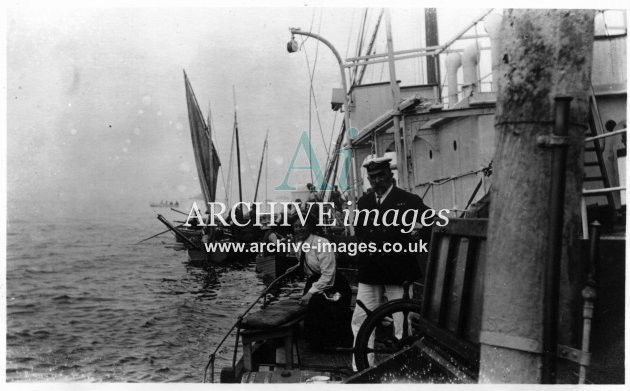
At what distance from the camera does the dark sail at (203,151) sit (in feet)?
77.6

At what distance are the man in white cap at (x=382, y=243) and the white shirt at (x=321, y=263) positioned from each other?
1.27 feet

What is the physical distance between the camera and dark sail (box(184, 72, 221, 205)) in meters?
23.7

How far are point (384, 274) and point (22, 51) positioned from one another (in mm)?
3655

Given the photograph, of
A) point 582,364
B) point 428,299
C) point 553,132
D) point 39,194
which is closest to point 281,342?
point 428,299

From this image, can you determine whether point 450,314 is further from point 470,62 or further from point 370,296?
point 470,62

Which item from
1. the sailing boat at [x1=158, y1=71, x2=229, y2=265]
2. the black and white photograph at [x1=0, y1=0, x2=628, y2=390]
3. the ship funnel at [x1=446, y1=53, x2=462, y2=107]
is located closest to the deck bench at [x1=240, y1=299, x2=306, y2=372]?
the black and white photograph at [x1=0, y1=0, x2=628, y2=390]

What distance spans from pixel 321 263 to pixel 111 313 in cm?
913

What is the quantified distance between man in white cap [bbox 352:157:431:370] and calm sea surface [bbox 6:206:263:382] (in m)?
2.74

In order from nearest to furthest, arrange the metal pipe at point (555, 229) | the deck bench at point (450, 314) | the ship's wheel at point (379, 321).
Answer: the metal pipe at point (555, 229) → the deck bench at point (450, 314) → the ship's wheel at point (379, 321)

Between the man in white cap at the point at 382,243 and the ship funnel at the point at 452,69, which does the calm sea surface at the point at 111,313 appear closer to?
the man in white cap at the point at 382,243

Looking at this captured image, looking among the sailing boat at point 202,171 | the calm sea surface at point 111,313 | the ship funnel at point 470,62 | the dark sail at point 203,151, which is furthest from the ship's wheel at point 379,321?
the dark sail at point 203,151

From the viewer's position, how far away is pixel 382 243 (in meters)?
4.61

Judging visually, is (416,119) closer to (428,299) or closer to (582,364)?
(428,299)

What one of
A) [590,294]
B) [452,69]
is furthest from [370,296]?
[452,69]
